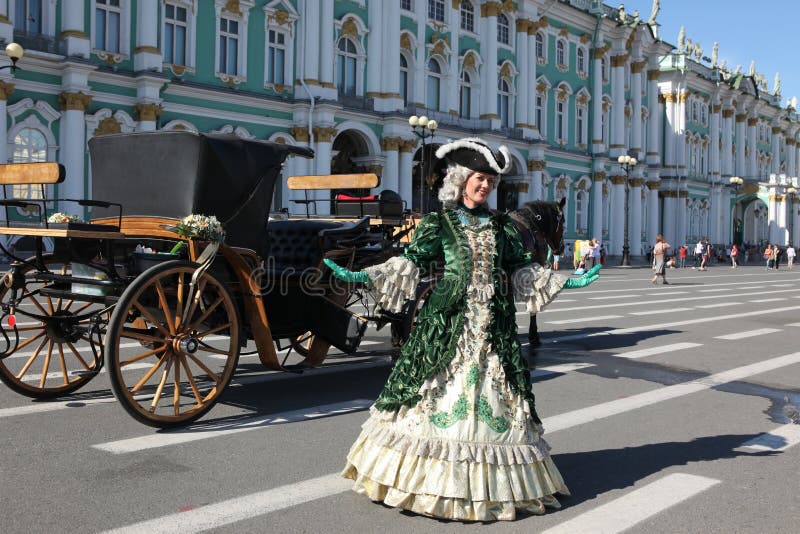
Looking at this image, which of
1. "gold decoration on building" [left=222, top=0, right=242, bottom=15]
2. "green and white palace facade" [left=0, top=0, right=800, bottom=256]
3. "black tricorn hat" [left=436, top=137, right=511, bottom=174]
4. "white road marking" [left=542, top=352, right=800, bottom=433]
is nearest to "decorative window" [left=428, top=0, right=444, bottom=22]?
"green and white palace facade" [left=0, top=0, right=800, bottom=256]

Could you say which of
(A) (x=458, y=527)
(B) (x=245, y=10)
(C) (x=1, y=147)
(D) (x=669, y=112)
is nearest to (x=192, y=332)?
(A) (x=458, y=527)

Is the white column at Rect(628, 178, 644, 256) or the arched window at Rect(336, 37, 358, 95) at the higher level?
the arched window at Rect(336, 37, 358, 95)

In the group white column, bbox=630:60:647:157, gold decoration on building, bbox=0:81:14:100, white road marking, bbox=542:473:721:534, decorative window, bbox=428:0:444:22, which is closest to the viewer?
white road marking, bbox=542:473:721:534

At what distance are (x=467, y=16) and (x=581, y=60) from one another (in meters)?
11.7

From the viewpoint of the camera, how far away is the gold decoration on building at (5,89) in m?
23.3

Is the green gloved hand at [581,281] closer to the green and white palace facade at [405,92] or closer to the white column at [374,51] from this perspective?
the green and white palace facade at [405,92]

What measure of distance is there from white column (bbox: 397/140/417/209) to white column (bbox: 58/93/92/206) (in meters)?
14.1

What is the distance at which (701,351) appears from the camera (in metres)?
11.2

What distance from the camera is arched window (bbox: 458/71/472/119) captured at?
133 feet

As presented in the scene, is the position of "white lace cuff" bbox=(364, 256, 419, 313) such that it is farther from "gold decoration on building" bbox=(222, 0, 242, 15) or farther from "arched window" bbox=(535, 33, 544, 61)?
"arched window" bbox=(535, 33, 544, 61)

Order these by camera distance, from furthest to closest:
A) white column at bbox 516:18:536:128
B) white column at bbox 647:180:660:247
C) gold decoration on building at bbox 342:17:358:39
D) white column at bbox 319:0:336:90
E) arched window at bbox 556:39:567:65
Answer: white column at bbox 647:180:660:247 → arched window at bbox 556:39:567:65 → white column at bbox 516:18:536:128 → gold decoration on building at bbox 342:17:358:39 → white column at bbox 319:0:336:90

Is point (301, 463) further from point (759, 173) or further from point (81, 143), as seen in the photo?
point (759, 173)

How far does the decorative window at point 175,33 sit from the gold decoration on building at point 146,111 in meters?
2.09

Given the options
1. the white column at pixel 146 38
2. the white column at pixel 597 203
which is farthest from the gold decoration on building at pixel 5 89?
the white column at pixel 597 203
